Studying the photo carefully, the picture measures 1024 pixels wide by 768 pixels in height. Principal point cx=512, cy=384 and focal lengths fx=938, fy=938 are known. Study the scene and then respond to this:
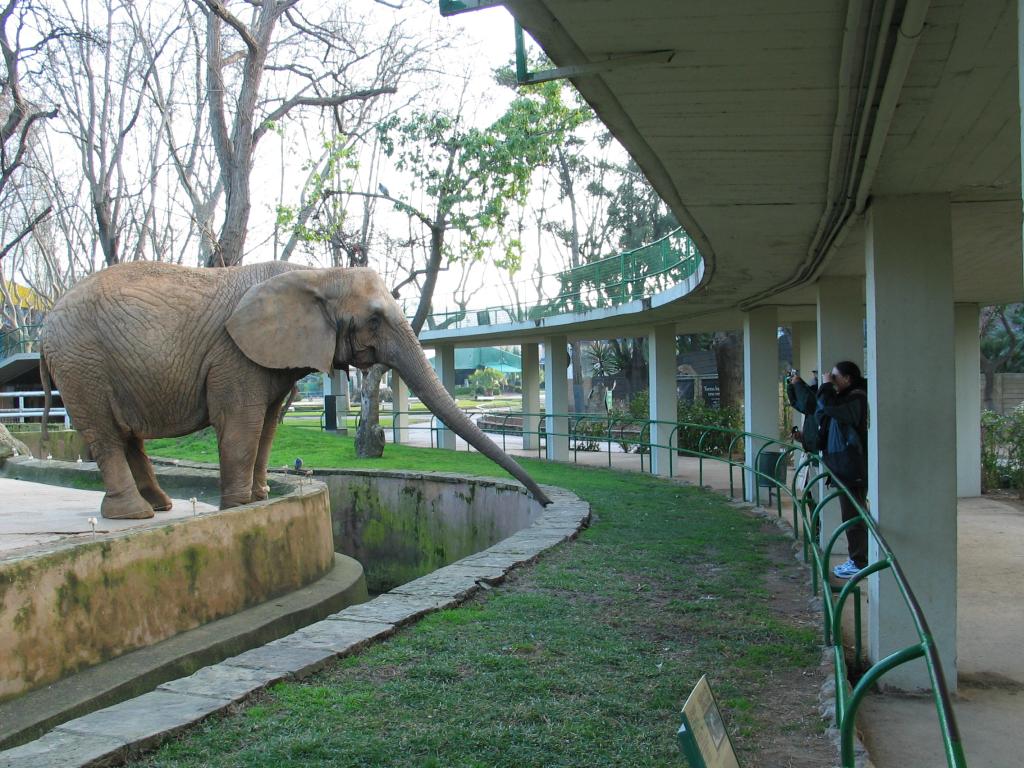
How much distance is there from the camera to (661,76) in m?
3.47

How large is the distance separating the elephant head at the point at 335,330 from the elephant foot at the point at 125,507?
4.98ft

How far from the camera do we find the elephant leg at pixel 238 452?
7422 mm

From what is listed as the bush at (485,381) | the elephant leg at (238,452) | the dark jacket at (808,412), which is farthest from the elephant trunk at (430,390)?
the bush at (485,381)

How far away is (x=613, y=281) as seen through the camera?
16094 millimetres

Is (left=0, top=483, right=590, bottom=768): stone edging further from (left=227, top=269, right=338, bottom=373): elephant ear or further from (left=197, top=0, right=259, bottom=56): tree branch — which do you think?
(left=197, top=0, right=259, bottom=56): tree branch

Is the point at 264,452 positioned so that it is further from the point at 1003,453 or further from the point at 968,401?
the point at 1003,453

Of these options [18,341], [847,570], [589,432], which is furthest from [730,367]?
[18,341]

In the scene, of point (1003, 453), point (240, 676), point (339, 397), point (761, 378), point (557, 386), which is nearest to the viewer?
point (240, 676)

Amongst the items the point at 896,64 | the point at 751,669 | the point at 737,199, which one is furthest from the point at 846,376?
the point at 896,64

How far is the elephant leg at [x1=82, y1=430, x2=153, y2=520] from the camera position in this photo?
7.52 m

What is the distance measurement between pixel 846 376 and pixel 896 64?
4.33m

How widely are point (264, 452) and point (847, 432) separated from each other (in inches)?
193

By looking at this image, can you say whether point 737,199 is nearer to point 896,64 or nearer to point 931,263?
point 931,263

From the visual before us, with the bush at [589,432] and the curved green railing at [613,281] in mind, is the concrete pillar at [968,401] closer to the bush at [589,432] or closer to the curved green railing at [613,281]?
the curved green railing at [613,281]
